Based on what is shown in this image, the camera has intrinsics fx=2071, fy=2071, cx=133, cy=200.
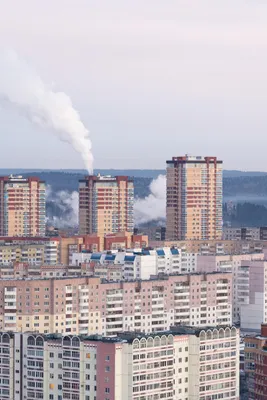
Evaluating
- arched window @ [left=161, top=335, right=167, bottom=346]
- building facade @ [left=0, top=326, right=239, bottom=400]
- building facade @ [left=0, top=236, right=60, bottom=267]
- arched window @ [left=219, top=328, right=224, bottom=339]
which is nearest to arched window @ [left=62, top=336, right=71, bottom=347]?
building facade @ [left=0, top=326, right=239, bottom=400]

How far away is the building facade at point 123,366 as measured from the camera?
33.5 metres

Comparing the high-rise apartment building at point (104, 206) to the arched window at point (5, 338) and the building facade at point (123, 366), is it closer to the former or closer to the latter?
the building facade at point (123, 366)

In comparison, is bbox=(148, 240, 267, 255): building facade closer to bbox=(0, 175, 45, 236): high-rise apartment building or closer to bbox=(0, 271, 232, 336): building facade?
bbox=(0, 175, 45, 236): high-rise apartment building

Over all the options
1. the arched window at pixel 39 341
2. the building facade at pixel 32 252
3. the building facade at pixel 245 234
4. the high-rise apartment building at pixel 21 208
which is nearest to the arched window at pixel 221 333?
the arched window at pixel 39 341

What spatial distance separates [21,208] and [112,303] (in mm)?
26310

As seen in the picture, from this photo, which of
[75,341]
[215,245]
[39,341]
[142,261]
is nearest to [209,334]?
[75,341]

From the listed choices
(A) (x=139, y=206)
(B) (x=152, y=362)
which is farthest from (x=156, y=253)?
(A) (x=139, y=206)

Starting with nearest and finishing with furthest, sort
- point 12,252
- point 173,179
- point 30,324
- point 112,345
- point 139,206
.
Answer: point 112,345, point 30,324, point 12,252, point 173,179, point 139,206

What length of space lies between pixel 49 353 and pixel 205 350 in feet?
9.07

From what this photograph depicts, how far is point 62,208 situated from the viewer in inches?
3829

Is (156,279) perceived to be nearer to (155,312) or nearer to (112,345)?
(155,312)

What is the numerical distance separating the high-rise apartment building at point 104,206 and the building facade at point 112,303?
20.7 meters

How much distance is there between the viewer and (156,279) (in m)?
44.8

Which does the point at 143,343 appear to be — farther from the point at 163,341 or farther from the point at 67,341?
the point at 67,341
